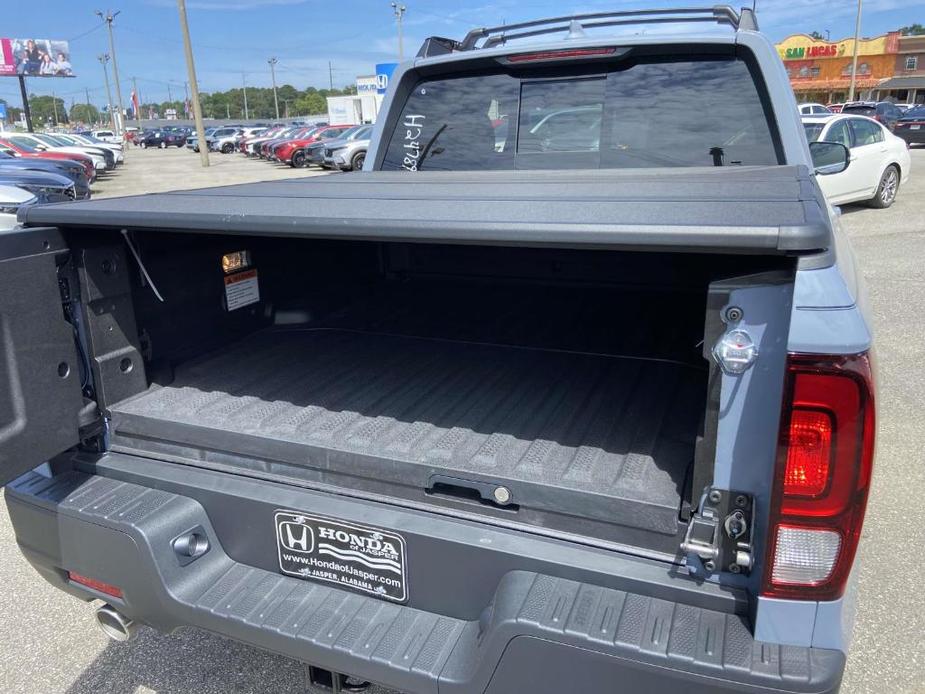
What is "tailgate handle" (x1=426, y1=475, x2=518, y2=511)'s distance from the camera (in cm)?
177

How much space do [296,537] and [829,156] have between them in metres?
3.61

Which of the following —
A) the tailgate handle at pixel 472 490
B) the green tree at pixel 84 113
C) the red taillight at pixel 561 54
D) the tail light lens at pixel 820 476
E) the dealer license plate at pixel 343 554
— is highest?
the green tree at pixel 84 113

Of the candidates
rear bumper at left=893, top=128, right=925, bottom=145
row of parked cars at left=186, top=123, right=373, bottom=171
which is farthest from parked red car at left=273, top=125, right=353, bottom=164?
rear bumper at left=893, top=128, right=925, bottom=145

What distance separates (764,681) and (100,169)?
32255 mm

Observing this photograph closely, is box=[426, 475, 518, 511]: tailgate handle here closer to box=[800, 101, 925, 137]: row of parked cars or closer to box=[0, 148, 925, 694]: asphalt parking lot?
box=[0, 148, 925, 694]: asphalt parking lot

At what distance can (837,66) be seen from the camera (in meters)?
62.3

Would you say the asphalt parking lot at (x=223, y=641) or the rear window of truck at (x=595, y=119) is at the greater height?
the rear window of truck at (x=595, y=119)

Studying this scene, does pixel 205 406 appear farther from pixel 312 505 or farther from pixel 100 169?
pixel 100 169

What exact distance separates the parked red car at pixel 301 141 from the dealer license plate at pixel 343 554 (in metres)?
29.5

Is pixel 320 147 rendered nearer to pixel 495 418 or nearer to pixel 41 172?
pixel 41 172

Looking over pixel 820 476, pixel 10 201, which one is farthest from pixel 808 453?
pixel 10 201

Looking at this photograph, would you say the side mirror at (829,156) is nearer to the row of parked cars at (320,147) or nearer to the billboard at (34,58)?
the row of parked cars at (320,147)

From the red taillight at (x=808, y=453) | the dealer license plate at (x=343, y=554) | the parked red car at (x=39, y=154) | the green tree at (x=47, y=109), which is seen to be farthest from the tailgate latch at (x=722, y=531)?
the green tree at (x=47, y=109)

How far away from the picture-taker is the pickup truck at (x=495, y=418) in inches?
56.4
